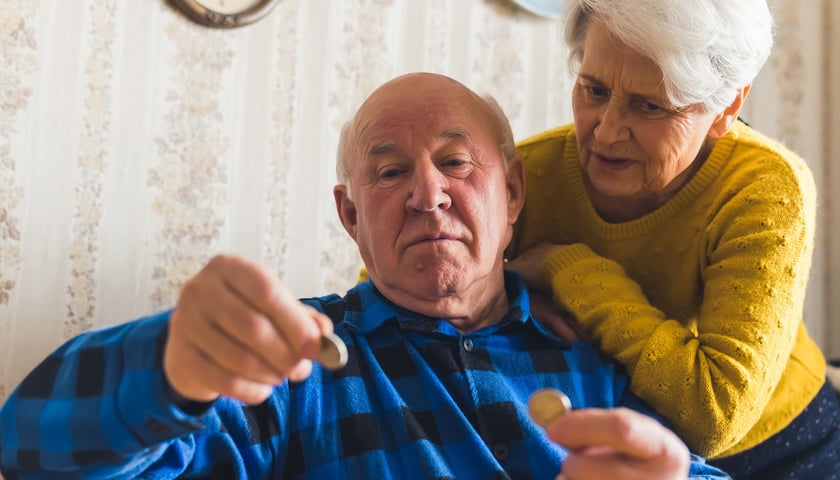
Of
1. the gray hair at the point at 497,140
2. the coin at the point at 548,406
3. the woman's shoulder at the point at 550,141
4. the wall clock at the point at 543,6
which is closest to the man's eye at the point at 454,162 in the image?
the gray hair at the point at 497,140

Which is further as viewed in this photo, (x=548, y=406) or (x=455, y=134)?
(x=455, y=134)

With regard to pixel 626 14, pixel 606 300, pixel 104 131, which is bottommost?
pixel 606 300

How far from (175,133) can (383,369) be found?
71 centimetres

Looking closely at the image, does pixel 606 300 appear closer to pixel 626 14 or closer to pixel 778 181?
pixel 778 181

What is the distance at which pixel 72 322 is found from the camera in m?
1.62

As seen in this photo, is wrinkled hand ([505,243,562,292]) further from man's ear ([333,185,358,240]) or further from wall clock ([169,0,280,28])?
Answer: wall clock ([169,0,280,28])

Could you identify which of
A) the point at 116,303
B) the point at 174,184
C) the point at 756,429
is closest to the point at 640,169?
the point at 756,429

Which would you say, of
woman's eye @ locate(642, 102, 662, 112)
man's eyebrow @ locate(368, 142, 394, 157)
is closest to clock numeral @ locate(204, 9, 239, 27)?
man's eyebrow @ locate(368, 142, 394, 157)

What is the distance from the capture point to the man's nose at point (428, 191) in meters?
1.37

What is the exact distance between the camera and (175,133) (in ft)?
5.75

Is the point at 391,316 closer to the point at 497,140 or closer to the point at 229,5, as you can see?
the point at 497,140

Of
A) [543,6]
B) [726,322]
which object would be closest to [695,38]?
[726,322]

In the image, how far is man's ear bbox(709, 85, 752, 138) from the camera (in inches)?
62.8

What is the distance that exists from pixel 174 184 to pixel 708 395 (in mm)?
1084
